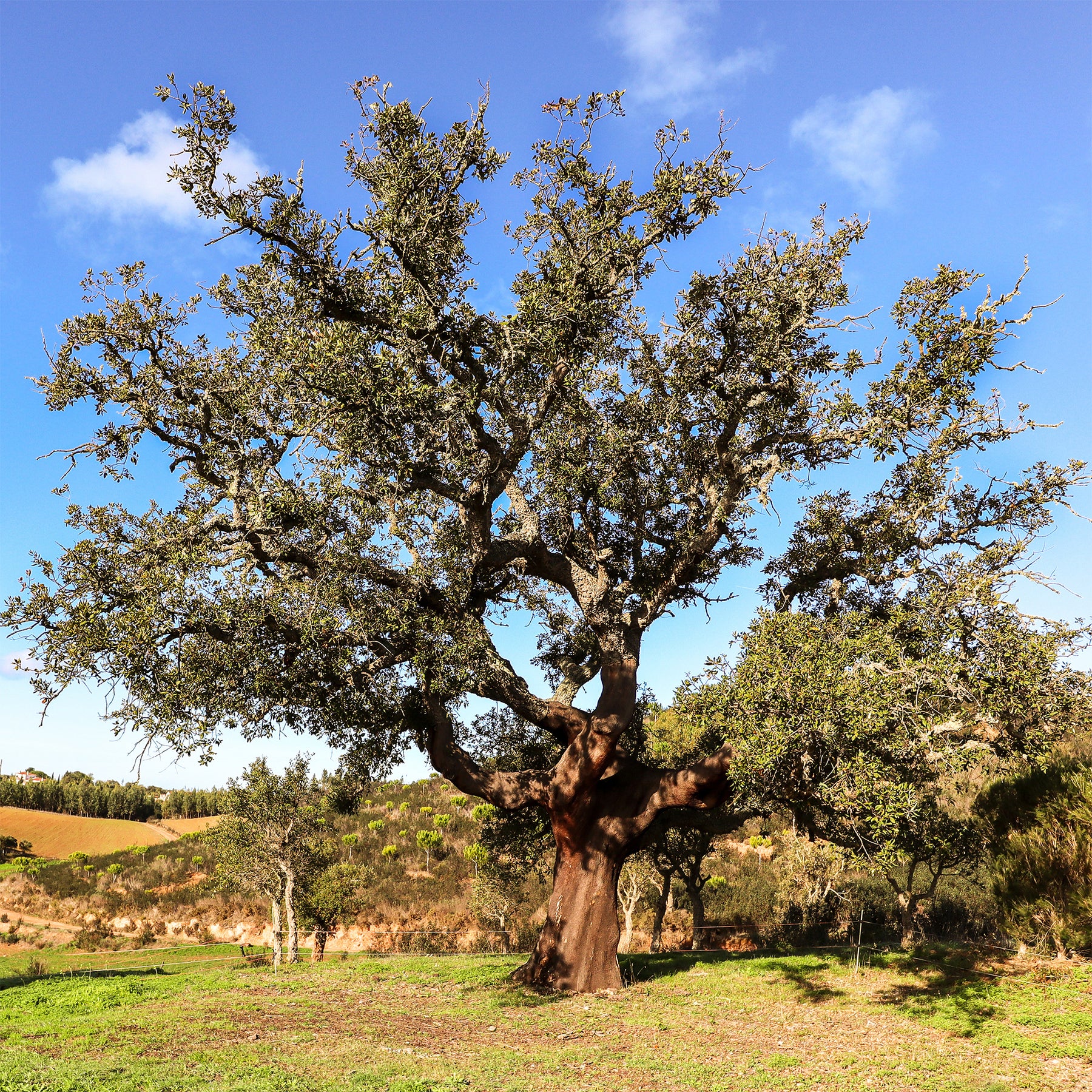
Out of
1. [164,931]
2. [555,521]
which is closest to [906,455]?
[555,521]

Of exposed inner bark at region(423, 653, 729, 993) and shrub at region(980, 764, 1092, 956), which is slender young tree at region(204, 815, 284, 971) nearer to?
exposed inner bark at region(423, 653, 729, 993)

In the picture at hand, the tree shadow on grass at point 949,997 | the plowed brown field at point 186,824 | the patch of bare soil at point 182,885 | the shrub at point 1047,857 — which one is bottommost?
the patch of bare soil at point 182,885

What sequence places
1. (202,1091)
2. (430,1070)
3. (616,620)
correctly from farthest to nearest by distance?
(616,620) < (430,1070) < (202,1091)

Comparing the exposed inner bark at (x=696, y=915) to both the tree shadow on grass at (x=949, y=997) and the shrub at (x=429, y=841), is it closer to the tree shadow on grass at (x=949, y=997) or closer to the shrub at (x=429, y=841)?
the tree shadow on grass at (x=949, y=997)

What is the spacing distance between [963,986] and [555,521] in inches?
477

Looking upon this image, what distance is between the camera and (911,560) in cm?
1641

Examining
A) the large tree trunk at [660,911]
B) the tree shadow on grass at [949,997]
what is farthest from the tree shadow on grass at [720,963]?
the large tree trunk at [660,911]

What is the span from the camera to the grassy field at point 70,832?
68375mm

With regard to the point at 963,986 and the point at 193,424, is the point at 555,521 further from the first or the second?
the point at 963,986

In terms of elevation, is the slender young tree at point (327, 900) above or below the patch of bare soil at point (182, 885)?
above

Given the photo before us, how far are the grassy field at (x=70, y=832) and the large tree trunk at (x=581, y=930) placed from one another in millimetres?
58962

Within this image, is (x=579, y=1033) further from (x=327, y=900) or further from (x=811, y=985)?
(x=327, y=900)

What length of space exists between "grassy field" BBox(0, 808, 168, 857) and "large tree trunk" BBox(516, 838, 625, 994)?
5896cm

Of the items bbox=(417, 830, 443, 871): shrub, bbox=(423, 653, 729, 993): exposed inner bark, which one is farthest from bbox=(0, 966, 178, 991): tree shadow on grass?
bbox=(417, 830, 443, 871): shrub
